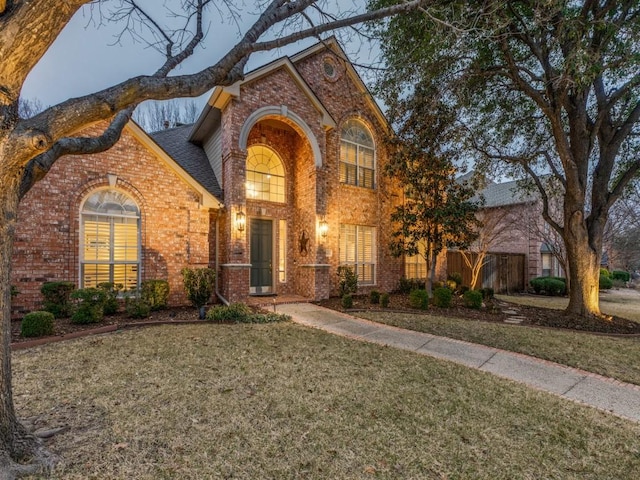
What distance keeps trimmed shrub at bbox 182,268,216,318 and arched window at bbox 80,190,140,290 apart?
1.35 meters

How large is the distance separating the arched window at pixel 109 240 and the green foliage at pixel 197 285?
1353 millimetres

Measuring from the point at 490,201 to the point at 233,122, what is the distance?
18.0m

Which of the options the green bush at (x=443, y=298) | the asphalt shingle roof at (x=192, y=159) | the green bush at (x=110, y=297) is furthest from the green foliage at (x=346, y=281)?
the green bush at (x=110, y=297)

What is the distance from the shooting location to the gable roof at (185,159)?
859 centimetres

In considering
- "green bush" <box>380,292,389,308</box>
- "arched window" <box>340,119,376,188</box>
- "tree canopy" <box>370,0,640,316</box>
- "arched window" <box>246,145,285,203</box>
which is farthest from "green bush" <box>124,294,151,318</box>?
"tree canopy" <box>370,0,640,316</box>

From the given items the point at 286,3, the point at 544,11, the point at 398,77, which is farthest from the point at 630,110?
the point at 286,3

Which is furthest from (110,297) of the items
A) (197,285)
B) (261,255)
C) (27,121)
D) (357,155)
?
(357,155)

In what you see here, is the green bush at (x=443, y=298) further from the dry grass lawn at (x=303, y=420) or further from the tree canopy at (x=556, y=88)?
the dry grass lawn at (x=303, y=420)

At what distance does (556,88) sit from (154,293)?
10.7 m

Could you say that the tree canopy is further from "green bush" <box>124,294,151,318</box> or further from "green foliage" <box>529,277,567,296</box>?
"green bush" <box>124,294,151,318</box>

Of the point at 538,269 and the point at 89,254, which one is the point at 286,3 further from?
the point at 538,269

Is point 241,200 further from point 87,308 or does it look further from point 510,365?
point 510,365

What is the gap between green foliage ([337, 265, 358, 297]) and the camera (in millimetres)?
10984

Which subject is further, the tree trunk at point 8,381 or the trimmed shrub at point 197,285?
the trimmed shrub at point 197,285
